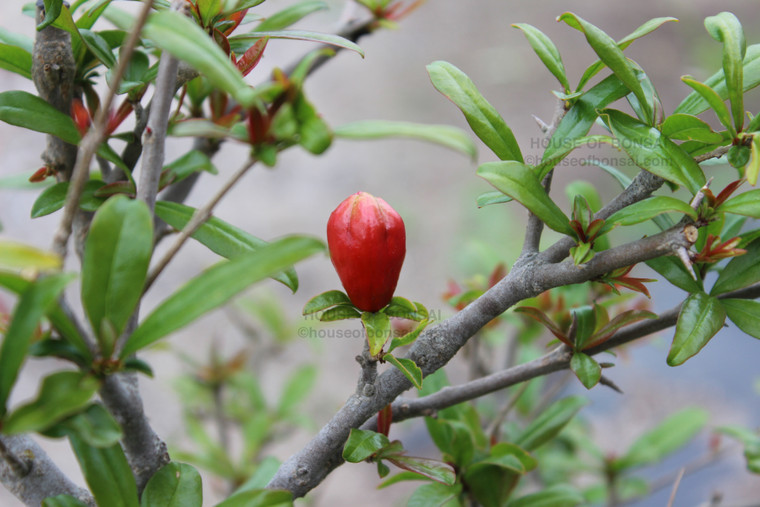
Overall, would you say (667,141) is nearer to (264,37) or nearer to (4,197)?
(264,37)

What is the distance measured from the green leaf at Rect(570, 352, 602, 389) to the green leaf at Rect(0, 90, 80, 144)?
1.47 feet

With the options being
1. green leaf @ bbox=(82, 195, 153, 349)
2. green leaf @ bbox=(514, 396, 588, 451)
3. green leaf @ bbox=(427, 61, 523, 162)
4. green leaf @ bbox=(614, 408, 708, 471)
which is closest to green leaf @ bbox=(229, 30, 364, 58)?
green leaf @ bbox=(427, 61, 523, 162)

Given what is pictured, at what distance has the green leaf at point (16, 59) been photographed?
0.55 m

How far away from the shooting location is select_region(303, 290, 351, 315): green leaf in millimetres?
465

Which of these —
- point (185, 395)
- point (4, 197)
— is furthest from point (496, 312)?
point (4, 197)

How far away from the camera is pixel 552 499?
2.28 feet

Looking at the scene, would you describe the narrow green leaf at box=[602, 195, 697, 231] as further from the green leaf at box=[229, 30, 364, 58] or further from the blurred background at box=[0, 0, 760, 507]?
the blurred background at box=[0, 0, 760, 507]

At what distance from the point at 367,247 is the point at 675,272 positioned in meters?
0.26

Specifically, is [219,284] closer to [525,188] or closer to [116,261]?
[116,261]

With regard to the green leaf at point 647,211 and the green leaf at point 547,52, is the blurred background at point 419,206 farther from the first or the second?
the green leaf at point 647,211

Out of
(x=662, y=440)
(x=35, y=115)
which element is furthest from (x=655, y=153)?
(x=662, y=440)

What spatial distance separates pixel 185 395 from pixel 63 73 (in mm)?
897

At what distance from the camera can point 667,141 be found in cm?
47

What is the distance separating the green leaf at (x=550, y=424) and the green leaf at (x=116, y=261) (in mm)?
512
